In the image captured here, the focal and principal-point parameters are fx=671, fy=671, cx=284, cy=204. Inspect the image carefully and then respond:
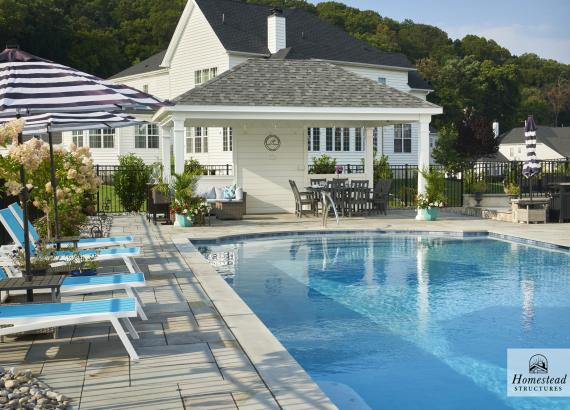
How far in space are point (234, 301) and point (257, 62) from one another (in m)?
15.2

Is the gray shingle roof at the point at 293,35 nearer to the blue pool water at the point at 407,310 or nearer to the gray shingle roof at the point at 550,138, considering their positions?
the blue pool water at the point at 407,310

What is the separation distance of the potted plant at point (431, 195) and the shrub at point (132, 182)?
29.9 ft

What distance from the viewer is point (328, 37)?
39.3 meters

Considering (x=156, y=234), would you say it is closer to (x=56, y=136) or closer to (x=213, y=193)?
(x=213, y=193)

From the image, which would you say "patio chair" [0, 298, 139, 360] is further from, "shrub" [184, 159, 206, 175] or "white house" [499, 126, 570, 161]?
"white house" [499, 126, 570, 161]

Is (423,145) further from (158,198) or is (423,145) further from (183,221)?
(158,198)

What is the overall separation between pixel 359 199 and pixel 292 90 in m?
3.83

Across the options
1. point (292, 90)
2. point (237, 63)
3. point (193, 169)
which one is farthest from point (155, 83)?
point (292, 90)

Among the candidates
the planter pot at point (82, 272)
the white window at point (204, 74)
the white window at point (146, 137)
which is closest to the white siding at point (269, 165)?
the planter pot at point (82, 272)

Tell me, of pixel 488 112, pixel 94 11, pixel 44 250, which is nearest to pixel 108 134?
pixel 94 11

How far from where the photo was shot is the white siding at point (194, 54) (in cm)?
3381

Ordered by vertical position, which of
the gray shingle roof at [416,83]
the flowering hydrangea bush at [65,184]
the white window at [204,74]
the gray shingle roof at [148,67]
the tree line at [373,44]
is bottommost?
the flowering hydrangea bush at [65,184]

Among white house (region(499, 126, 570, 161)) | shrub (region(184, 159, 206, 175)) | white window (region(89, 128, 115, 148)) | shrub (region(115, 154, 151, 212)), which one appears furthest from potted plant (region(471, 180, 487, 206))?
white house (region(499, 126, 570, 161))

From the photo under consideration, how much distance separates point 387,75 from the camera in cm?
4012
